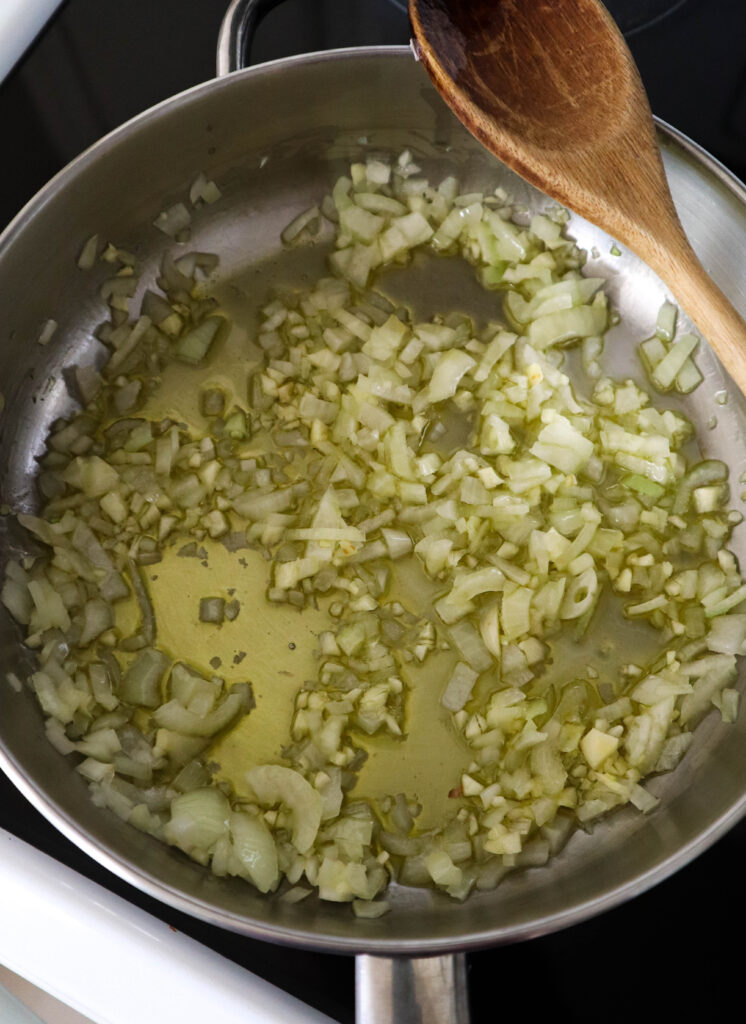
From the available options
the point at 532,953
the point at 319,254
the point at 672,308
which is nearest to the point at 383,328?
the point at 319,254

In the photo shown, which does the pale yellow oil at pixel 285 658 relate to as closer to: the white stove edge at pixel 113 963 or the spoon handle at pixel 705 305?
the white stove edge at pixel 113 963

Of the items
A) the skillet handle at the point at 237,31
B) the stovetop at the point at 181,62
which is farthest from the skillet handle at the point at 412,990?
the skillet handle at the point at 237,31

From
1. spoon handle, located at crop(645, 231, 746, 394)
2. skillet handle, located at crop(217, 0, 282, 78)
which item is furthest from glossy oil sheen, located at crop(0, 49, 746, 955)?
spoon handle, located at crop(645, 231, 746, 394)

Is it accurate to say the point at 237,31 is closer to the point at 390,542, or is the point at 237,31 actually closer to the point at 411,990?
the point at 390,542

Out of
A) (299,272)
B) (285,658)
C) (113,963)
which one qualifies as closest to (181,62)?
(299,272)

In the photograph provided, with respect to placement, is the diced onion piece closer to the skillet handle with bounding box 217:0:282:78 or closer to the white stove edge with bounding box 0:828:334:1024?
the white stove edge with bounding box 0:828:334:1024
